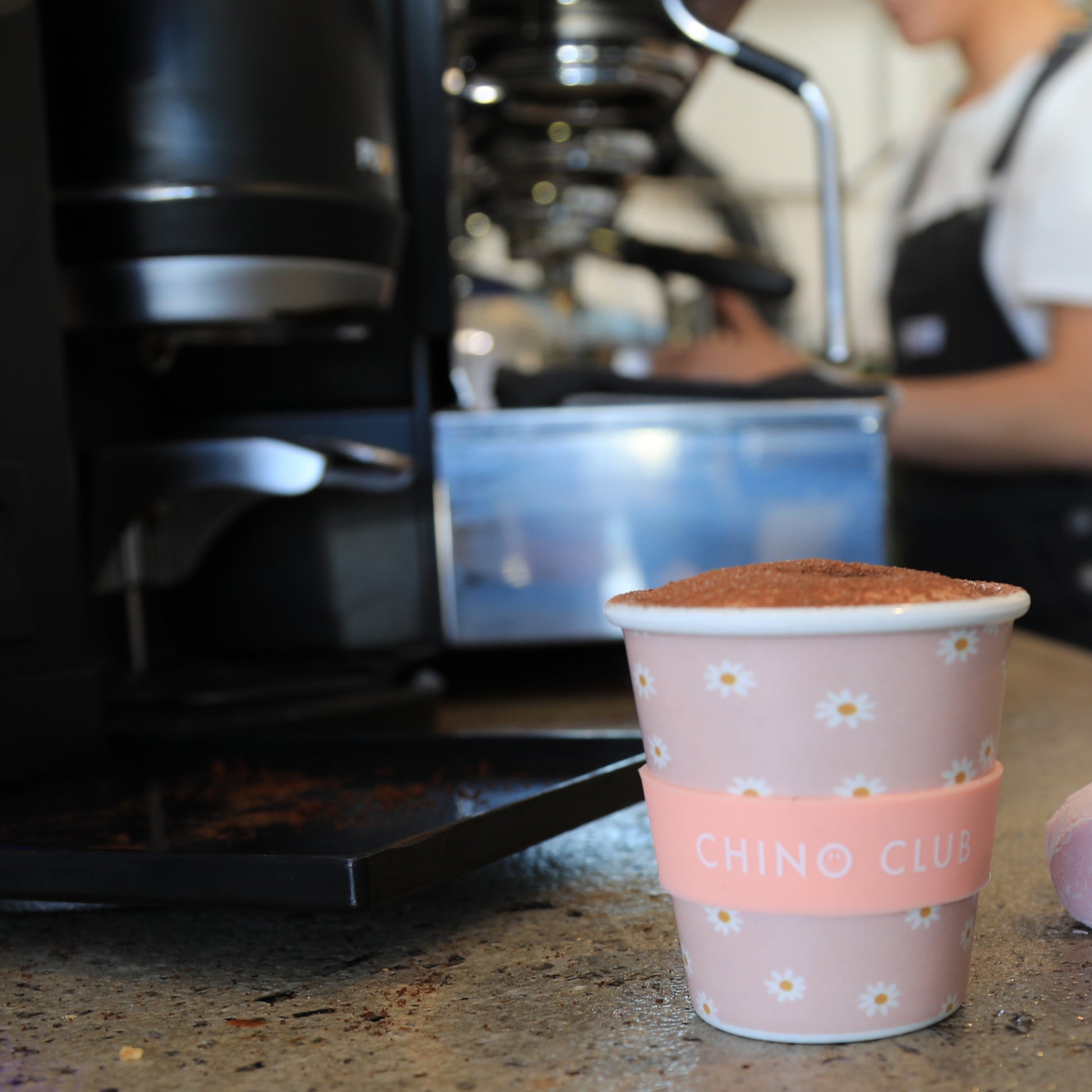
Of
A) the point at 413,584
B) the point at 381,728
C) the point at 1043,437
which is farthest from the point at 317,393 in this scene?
the point at 1043,437

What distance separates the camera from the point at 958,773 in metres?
0.25

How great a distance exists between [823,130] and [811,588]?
536 millimetres

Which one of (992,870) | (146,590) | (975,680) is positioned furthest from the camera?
(146,590)

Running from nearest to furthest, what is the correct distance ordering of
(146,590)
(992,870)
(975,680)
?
1. (975,680)
2. (992,870)
3. (146,590)

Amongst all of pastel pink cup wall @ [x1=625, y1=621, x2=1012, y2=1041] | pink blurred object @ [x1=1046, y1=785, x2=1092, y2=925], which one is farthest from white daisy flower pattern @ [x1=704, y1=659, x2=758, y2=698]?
pink blurred object @ [x1=1046, y1=785, x2=1092, y2=925]

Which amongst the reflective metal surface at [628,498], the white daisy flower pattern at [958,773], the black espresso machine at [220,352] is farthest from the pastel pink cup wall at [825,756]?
the reflective metal surface at [628,498]

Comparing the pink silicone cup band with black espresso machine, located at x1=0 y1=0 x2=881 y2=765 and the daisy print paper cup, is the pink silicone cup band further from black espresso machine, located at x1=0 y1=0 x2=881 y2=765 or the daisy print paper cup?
black espresso machine, located at x1=0 y1=0 x2=881 y2=765

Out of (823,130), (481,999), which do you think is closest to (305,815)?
(481,999)

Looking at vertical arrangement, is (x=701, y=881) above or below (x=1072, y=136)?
below

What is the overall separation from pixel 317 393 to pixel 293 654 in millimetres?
153

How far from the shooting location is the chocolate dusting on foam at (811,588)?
0.24 meters

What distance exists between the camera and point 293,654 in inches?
28.4

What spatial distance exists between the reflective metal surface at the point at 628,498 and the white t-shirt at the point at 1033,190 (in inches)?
18.9

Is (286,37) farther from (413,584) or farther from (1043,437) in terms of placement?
(1043,437)
